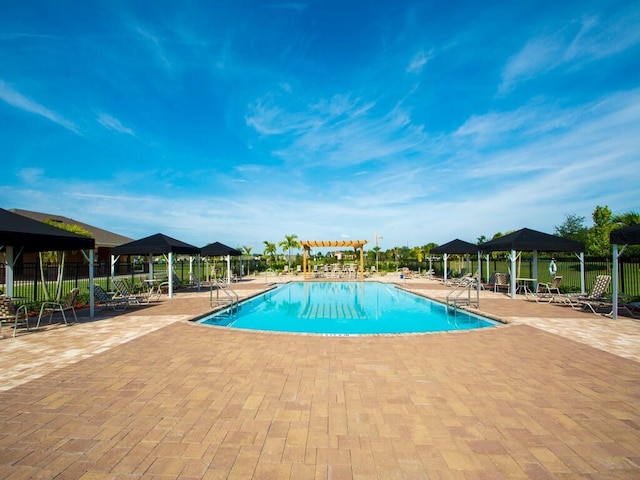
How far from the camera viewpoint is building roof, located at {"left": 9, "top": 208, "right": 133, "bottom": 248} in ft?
82.9

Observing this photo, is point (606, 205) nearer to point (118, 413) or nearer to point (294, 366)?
point (294, 366)

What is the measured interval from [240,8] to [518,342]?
38.8ft

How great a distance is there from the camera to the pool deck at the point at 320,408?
7.58 feet

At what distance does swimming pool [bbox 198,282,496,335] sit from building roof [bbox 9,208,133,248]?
20.2 metres

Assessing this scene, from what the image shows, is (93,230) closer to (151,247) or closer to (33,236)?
(151,247)

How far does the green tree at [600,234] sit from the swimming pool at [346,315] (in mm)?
21029

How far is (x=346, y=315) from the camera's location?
33.1ft

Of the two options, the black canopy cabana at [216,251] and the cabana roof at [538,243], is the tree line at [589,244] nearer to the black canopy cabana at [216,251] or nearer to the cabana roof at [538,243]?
the cabana roof at [538,243]

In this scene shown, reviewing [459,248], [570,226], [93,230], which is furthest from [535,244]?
[570,226]

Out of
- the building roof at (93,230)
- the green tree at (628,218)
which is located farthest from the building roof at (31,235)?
the green tree at (628,218)

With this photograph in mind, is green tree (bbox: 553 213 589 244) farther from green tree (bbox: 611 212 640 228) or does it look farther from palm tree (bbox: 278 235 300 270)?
palm tree (bbox: 278 235 300 270)

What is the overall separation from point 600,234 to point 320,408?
34.5 meters

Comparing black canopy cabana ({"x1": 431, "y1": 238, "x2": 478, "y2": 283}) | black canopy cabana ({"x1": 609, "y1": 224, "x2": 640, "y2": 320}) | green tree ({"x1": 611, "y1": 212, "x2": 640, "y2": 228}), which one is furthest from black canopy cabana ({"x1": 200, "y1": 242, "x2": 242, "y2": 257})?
green tree ({"x1": 611, "y1": 212, "x2": 640, "y2": 228})

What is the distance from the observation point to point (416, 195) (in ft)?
81.0
